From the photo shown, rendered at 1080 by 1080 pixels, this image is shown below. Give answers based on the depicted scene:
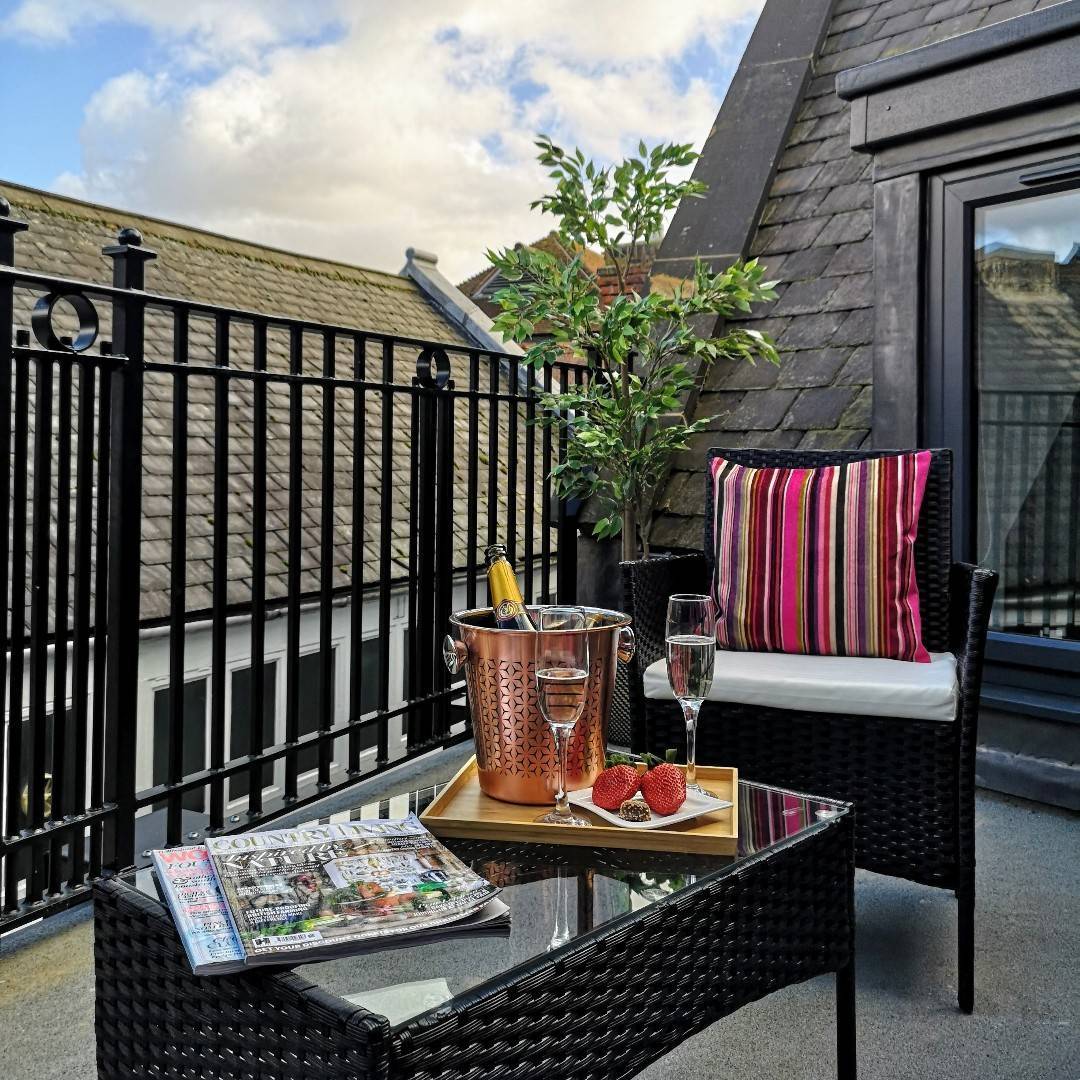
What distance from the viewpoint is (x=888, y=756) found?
1824 millimetres

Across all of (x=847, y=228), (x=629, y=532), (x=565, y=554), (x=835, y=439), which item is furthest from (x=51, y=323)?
(x=847, y=228)

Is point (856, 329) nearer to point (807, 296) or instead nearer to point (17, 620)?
point (807, 296)

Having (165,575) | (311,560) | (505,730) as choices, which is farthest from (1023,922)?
(311,560)

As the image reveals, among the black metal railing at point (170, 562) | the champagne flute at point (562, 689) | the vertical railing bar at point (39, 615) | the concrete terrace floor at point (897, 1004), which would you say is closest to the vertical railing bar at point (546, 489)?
the black metal railing at point (170, 562)

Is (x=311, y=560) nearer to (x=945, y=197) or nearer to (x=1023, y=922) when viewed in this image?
(x=945, y=197)

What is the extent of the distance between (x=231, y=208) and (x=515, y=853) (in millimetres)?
31461

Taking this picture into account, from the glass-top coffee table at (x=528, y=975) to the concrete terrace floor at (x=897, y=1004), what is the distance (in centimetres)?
35

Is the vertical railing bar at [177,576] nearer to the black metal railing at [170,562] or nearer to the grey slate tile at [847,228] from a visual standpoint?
the black metal railing at [170,562]

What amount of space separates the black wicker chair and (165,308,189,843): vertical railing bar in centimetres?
92

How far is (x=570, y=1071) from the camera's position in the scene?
3.19 feet

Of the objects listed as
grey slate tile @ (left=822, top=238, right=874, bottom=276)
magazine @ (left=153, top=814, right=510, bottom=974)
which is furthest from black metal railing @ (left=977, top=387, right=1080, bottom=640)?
magazine @ (left=153, top=814, right=510, bottom=974)

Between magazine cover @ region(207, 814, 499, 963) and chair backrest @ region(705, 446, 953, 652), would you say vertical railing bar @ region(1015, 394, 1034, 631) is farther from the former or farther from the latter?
magazine cover @ region(207, 814, 499, 963)

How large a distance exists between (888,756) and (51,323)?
65.4 inches

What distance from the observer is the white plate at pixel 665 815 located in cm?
122
